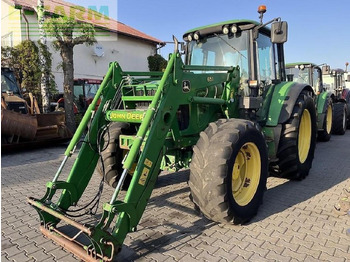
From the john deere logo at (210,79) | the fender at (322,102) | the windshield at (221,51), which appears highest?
the windshield at (221,51)

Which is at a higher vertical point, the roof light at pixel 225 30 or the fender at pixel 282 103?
the roof light at pixel 225 30

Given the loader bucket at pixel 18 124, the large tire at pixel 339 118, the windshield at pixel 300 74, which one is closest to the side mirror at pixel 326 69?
the large tire at pixel 339 118

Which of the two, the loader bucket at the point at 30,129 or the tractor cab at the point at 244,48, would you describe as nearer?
the tractor cab at the point at 244,48

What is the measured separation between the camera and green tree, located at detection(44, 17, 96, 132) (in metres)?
8.79

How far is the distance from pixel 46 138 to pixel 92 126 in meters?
5.44

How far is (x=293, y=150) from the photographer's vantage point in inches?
182

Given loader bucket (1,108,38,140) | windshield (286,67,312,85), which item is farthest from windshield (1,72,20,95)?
windshield (286,67,312,85)

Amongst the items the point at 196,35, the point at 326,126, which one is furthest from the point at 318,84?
the point at 196,35

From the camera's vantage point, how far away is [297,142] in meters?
4.72

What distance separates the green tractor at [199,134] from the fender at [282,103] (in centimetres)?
2

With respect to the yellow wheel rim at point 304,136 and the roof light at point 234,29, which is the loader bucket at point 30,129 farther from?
the yellow wheel rim at point 304,136

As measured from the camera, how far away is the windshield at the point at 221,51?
459 centimetres

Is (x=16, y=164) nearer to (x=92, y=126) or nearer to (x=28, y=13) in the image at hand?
(x=92, y=126)

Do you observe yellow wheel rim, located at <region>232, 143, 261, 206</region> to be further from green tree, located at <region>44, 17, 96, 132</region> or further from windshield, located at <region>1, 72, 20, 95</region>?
windshield, located at <region>1, 72, 20, 95</region>
